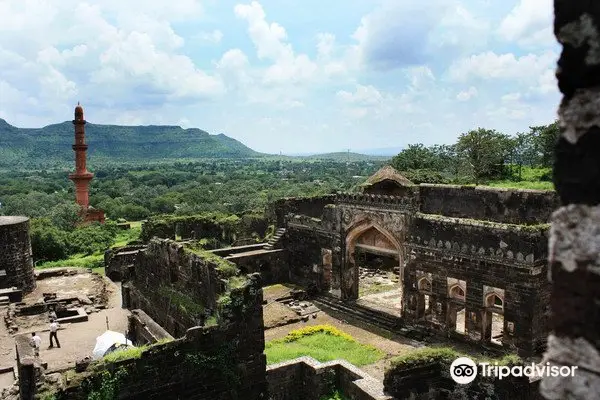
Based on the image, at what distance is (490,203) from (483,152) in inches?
1257

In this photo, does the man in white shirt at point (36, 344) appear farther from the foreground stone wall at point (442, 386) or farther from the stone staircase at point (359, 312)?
the stone staircase at point (359, 312)

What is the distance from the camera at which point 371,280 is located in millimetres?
26578

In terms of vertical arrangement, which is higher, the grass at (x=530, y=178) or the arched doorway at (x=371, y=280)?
the grass at (x=530, y=178)

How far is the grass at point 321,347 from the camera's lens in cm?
1628

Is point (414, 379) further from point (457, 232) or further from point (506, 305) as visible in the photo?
point (457, 232)

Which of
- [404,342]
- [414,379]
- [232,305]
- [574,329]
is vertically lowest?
[404,342]

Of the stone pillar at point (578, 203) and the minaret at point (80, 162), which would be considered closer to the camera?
the stone pillar at point (578, 203)

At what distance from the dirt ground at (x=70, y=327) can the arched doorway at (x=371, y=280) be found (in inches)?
397

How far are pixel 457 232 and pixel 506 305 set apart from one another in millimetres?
3039

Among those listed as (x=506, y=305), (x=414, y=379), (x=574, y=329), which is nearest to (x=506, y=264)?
(x=506, y=305)

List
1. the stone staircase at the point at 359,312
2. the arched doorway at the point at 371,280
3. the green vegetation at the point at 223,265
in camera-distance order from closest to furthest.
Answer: the green vegetation at the point at 223,265 → the stone staircase at the point at 359,312 → the arched doorway at the point at 371,280

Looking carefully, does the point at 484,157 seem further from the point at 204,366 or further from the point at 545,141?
the point at 204,366

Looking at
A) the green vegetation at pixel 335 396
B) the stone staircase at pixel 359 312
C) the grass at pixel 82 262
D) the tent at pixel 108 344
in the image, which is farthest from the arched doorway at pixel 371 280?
the grass at pixel 82 262

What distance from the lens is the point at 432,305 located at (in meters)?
19.1
